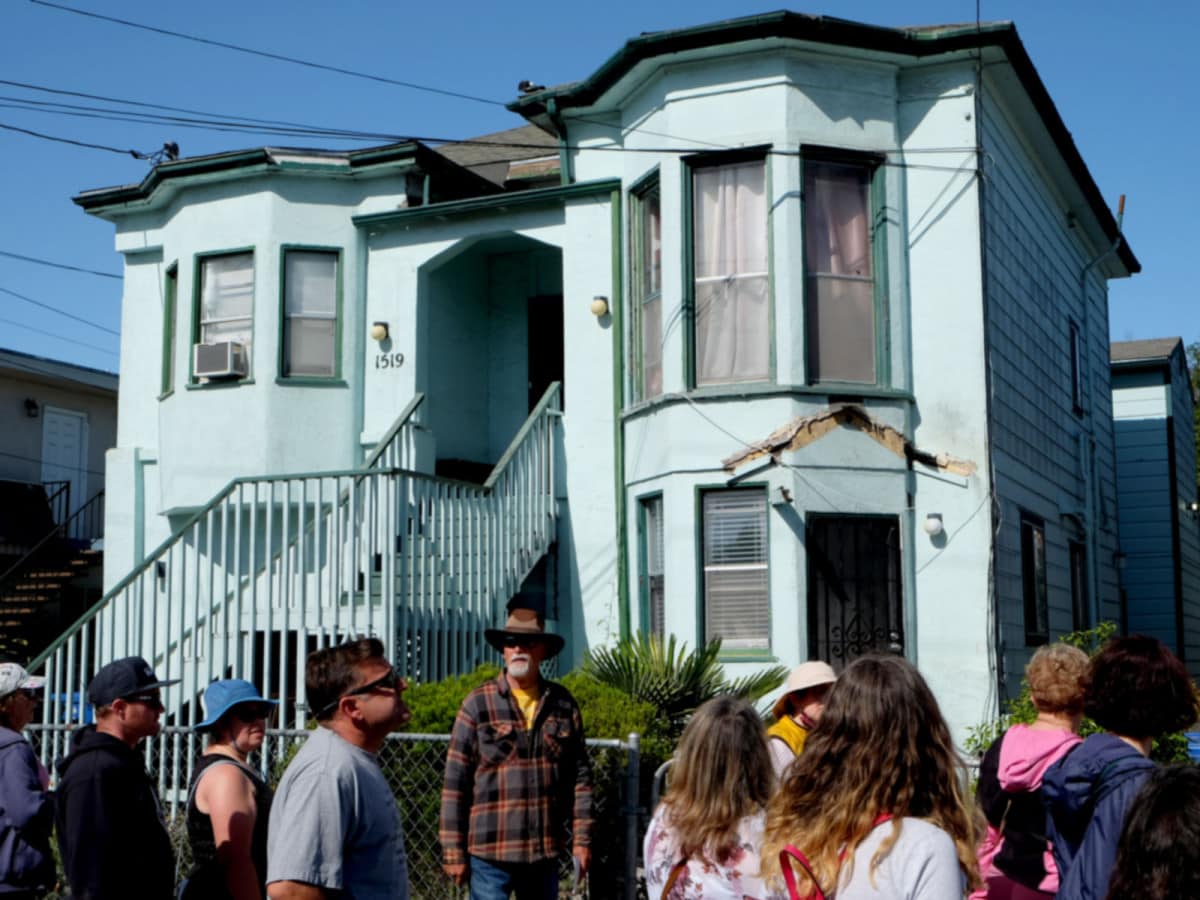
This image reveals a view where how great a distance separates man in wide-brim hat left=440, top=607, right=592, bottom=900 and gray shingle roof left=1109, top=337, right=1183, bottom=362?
2056 centimetres

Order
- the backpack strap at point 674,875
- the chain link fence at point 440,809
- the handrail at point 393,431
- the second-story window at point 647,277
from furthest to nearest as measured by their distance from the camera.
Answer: the second-story window at point 647,277
the handrail at point 393,431
the chain link fence at point 440,809
the backpack strap at point 674,875

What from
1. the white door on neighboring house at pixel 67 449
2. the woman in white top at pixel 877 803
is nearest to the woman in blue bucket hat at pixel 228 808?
the woman in white top at pixel 877 803

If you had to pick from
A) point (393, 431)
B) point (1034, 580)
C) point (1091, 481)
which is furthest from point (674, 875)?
point (1091, 481)

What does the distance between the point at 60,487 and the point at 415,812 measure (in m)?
18.4

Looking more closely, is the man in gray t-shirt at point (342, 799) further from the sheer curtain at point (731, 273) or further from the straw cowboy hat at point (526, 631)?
the sheer curtain at point (731, 273)

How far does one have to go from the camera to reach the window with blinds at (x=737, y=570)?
11820 millimetres

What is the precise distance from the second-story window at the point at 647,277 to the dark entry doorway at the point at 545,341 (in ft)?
7.36

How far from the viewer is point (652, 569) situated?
505 inches

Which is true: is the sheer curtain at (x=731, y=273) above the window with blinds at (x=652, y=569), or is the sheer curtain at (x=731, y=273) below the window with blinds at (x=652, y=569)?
above

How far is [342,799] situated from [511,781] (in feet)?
8.33

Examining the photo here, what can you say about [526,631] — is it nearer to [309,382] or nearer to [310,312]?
[309,382]

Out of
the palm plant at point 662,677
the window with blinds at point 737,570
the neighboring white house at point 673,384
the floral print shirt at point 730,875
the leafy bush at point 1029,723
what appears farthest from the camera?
the window with blinds at point 737,570

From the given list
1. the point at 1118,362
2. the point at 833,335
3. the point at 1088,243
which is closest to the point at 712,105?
the point at 833,335

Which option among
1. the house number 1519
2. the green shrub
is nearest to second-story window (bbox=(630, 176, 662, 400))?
the house number 1519
